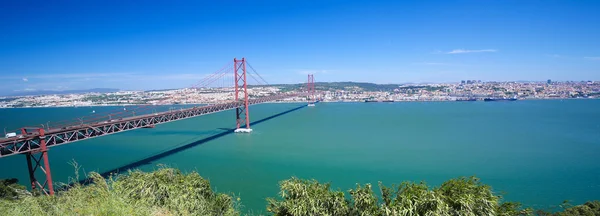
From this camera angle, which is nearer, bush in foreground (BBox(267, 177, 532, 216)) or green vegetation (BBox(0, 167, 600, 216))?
A: green vegetation (BBox(0, 167, 600, 216))

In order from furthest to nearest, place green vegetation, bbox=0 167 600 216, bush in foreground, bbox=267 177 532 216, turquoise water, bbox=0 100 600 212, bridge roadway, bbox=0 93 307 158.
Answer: turquoise water, bbox=0 100 600 212 → bridge roadway, bbox=0 93 307 158 → bush in foreground, bbox=267 177 532 216 → green vegetation, bbox=0 167 600 216

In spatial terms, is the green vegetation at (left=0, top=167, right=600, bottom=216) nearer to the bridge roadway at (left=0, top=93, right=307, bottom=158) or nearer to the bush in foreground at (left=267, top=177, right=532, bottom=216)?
the bush in foreground at (left=267, top=177, right=532, bottom=216)

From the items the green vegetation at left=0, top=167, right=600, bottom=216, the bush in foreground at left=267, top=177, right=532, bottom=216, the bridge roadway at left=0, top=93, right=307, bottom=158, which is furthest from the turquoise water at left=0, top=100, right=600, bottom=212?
the bush in foreground at left=267, top=177, right=532, bottom=216

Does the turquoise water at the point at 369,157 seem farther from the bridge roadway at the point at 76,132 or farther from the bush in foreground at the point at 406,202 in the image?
the bush in foreground at the point at 406,202

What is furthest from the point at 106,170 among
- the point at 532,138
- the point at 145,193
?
the point at 532,138

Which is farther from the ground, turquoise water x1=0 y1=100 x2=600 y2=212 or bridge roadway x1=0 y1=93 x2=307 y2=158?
bridge roadway x1=0 y1=93 x2=307 y2=158

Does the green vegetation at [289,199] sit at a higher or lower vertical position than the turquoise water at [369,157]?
higher

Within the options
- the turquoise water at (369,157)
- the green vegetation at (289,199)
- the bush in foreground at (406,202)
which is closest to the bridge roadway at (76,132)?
the turquoise water at (369,157)

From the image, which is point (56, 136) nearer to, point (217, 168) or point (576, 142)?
point (217, 168)

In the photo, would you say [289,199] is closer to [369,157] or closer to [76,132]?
[76,132]
